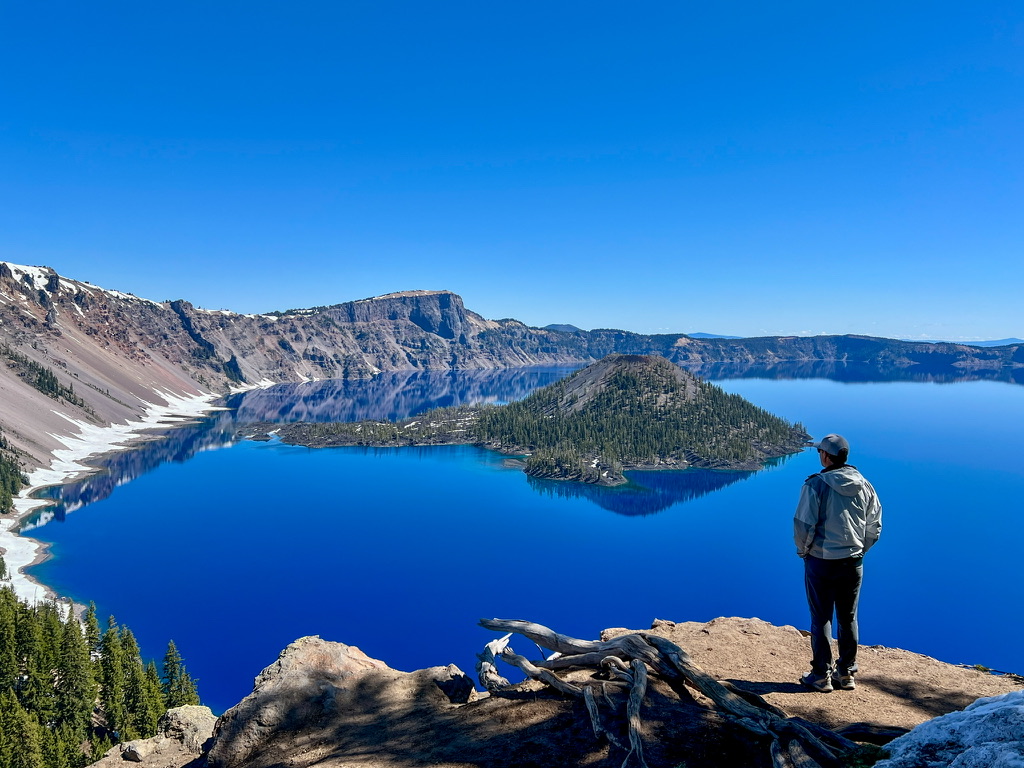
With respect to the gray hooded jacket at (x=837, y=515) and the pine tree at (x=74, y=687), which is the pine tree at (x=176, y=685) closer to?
the pine tree at (x=74, y=687)

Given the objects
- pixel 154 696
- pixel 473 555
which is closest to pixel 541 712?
pixel 154 696

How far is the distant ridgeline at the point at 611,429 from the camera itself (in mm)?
122000

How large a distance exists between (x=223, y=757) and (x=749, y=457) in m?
129

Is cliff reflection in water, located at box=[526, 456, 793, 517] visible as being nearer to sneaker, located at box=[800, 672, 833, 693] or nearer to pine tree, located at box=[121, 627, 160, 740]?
pine tree, located at box=[121, 627, 160, 740]

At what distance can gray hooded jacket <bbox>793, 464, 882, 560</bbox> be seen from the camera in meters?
7.35

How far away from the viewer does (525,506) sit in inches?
3612

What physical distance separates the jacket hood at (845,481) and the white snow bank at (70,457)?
69.8 metres

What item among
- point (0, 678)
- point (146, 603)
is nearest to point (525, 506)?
point (146, 603)

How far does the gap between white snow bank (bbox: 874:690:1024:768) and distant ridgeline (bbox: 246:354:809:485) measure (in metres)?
105

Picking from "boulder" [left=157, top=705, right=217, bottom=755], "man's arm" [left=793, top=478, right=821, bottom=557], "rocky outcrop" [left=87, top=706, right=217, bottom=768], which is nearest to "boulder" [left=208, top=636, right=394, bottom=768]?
"rocky outcrop" [left=87, top=706, right=217, bottom=768]

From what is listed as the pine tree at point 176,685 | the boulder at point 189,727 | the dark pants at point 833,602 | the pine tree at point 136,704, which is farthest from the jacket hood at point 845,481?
the pine tree at point 176,685

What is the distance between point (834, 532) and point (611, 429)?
444 feet

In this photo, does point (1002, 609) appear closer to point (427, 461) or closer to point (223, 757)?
point (223, 757)

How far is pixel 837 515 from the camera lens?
7336 mm
